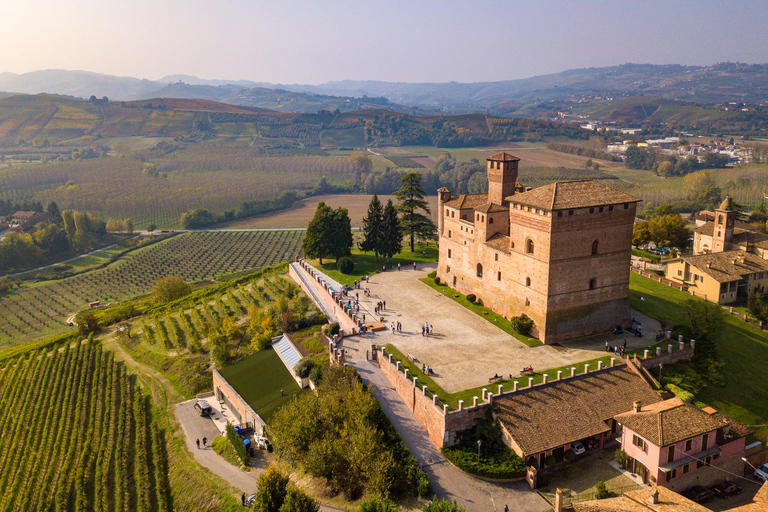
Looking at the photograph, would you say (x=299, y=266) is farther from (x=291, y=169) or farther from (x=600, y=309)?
(x=291, y=169)

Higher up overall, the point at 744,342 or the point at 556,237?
the point at 556,237

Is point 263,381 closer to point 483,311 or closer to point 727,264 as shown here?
point 483,311

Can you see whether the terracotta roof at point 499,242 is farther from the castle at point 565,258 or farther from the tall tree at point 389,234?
the tall tree at point 389,234

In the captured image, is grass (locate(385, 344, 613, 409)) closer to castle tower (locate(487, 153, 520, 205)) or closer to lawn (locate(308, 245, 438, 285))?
castle tower (locate(487, 153, 520, 205))

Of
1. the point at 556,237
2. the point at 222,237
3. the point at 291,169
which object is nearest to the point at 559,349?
the point at 556,237

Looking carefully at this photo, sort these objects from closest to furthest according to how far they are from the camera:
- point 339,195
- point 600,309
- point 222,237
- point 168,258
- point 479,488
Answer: point 479,488, point 600,309, point 168,258, point 222,237, point 339,195

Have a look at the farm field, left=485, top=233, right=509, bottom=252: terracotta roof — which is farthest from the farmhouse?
the farm field

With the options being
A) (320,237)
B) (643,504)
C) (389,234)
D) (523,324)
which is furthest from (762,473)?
(320,237)
